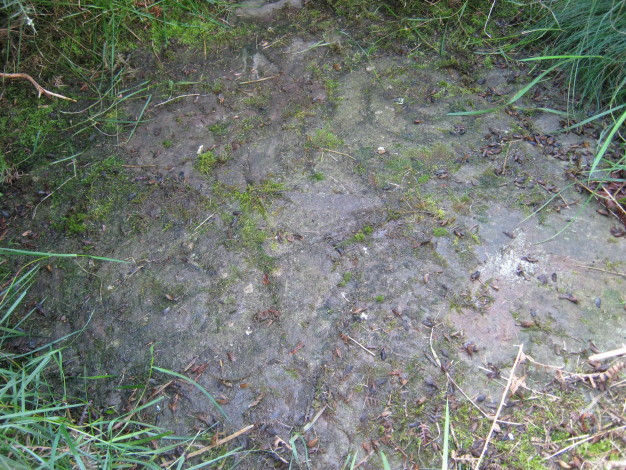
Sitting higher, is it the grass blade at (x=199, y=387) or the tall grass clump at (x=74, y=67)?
the tall grass clump at (x=74, y=67)

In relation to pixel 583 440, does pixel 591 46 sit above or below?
above

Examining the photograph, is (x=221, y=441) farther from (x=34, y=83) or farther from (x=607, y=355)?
(x=34, y=83)

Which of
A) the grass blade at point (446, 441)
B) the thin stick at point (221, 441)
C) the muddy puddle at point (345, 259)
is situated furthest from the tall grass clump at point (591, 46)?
the thin stick at point (221, 441)

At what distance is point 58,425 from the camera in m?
2.14

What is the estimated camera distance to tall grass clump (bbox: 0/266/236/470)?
198 cm

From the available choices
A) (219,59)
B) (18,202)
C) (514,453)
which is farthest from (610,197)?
(18,202)

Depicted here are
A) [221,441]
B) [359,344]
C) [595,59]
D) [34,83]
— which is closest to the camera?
[221,441]

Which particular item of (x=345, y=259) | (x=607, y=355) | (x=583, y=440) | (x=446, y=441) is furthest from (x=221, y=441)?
(x=607, y=355)

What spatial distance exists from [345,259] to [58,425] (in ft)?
4.73

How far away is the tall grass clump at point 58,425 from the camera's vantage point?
1976 mm

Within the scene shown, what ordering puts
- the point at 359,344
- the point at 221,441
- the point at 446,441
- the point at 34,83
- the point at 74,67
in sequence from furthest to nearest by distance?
the point at 74,67 → the point at 34,83 → the point at 359,344 → the point at 221,441 → the point at 446,441

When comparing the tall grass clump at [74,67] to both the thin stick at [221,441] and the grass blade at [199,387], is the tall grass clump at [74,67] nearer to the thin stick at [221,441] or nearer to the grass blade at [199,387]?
the grass blade at [199,387]

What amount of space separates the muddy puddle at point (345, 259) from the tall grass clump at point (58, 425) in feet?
0.32

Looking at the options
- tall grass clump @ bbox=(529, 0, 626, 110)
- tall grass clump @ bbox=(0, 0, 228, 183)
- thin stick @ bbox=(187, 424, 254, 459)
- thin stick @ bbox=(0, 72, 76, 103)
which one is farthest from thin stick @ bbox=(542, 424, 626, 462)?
thin stick @ bbox=(0, 72, 76, 103)
